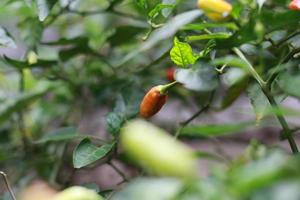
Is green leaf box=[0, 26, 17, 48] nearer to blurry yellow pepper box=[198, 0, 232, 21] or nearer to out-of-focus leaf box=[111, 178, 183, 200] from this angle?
blurry yellow pepper box=[198, 0, 232, 21]

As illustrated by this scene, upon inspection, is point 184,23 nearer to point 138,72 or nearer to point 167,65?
point 138,72

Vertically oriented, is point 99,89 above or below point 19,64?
below

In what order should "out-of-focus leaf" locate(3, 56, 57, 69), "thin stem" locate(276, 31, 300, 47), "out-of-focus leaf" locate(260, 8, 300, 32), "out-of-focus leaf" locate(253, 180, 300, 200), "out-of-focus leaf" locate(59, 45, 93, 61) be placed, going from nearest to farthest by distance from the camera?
"out-of-focus leaf" locate(253, 180, 300, 200) < "out-of-focus leaf" locate(260, 8, 300, 32) < "thin stem" locate(276, 31, 300, 47) < "out-of-focus leaf" locate(3, 56, 57, 69) < "out-of-focus leaf" locate(59, 45, 93, 61)

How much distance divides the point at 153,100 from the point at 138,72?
51 cm

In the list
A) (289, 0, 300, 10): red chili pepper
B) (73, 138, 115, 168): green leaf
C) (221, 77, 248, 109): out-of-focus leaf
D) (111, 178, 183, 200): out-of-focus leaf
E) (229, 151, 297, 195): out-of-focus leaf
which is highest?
(229, 151, 297, 195): out-of-focus leaf

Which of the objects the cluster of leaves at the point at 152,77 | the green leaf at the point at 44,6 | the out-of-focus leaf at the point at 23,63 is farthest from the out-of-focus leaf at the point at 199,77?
the out-of-focus leaf at the point at 23,63

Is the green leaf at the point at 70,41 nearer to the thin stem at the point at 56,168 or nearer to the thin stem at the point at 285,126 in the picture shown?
the thin stem at the point at 56,168

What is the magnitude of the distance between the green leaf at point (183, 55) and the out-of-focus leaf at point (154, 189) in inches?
14.1

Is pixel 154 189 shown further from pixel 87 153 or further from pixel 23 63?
pixel 23 63

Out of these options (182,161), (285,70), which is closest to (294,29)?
(285,70)

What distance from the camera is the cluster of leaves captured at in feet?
1.52

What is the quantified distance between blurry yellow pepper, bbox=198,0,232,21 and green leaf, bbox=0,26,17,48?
36cm

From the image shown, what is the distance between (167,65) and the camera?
1.47 metres

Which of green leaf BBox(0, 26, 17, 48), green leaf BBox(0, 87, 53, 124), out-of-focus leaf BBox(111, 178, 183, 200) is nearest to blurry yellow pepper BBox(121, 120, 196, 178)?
out-of-focus leaf BBox(111, 178, 183, 200)
